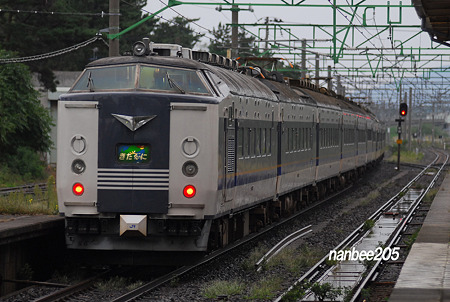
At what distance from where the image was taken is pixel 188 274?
12742mm

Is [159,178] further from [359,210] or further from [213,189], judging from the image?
[359,210]

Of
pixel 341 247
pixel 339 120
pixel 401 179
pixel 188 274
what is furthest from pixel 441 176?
pixel 188 274

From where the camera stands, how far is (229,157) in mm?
13688

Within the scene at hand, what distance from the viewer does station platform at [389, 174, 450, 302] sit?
9.60m

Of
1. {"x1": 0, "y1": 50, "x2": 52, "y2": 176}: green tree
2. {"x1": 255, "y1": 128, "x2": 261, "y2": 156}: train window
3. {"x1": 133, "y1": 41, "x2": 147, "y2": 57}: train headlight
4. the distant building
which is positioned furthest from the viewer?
the distant building

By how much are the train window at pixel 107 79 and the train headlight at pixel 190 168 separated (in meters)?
1.40

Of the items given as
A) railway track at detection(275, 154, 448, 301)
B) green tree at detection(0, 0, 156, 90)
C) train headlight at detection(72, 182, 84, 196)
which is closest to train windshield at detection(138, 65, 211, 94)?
train headlight at detection(72, 182, 84, 196)

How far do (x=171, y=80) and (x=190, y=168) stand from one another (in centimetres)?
137

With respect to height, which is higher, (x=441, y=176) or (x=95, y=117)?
(x=95, y=117)

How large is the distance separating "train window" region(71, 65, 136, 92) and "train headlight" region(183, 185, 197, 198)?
5.53ft

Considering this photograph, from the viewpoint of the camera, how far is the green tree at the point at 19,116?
115 ft

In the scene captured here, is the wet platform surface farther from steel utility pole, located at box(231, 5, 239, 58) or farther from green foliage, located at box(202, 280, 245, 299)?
steel utility pole, located at box(231, 5, 239, 58)

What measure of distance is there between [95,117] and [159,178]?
4.17 feet

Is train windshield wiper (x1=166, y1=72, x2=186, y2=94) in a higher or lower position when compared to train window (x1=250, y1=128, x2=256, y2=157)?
higher
